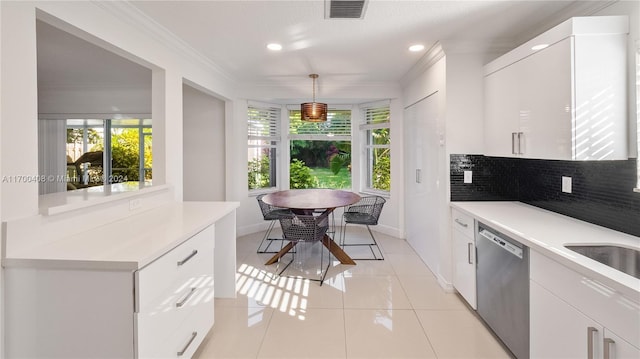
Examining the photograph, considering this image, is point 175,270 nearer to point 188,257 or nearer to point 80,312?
point 188,257

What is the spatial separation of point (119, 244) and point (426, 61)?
341 cm

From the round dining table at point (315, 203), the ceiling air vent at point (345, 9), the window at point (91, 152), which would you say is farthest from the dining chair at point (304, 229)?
the window at point (91, 152)

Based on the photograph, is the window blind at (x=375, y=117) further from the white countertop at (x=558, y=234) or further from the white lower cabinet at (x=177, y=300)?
the white lower cabinet at (x=177, y=300)

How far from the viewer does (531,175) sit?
3.01 m

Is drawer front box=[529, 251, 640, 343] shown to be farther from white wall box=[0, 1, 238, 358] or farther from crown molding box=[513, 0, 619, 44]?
white wall box=[0, 1, 238, 358]

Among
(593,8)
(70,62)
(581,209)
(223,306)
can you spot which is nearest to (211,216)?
(223,306)

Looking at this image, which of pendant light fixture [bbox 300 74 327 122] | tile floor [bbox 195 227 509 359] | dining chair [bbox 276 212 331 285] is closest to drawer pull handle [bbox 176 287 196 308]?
tile floor [bbox 195 227 509 359]

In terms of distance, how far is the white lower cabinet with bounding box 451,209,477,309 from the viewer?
2.74 meters

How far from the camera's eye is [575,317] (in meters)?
1.54

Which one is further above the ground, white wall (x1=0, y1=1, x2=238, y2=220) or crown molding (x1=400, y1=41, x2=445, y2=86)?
crown molding (x1=400, y1=41, x2=445, y2=86)

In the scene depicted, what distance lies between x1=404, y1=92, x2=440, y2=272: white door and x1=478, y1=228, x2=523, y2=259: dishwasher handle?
102 cm

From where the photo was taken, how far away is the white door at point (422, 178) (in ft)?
11.8

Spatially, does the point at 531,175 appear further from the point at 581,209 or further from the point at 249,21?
the point at 249,21

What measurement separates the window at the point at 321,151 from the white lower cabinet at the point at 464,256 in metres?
3.23
